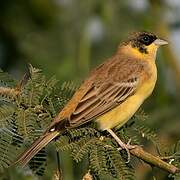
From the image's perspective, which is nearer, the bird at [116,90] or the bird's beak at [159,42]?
the bird at [116,90]

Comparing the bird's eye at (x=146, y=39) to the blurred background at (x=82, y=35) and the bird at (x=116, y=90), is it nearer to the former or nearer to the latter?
the bird at (x=116, y=90)

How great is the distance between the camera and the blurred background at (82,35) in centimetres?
653

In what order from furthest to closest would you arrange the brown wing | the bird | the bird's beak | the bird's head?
the bird's head → the bird's beak → the brown wing → the bird

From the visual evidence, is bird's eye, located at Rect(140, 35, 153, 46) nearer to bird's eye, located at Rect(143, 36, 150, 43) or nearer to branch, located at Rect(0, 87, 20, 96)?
bird's eye, located at Rect(143, 36, 150, 43)

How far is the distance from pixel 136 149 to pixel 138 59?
2027 mm

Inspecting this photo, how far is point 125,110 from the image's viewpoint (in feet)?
17.6

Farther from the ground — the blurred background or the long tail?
the blurred background

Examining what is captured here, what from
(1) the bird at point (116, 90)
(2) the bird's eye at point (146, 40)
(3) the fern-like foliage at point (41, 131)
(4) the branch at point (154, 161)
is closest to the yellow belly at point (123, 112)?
(1) the bird at point (116, 90)

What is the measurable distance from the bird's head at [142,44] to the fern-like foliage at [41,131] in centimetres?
160

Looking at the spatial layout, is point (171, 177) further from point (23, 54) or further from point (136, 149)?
point (23, 54)

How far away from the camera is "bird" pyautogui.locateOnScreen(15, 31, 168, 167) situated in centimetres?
489

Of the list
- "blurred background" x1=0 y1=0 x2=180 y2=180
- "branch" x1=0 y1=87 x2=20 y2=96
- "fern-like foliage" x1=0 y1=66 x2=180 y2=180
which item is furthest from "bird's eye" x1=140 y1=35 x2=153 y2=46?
"branch" x1=0 y1=87 x2=20 y2=96

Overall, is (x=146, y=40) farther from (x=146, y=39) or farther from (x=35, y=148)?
(x=35, y=148)

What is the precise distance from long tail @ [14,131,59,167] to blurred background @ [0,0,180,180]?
6.35 ft
